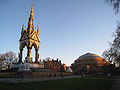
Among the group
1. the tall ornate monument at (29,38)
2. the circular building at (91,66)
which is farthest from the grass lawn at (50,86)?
the circular building at (91,66)

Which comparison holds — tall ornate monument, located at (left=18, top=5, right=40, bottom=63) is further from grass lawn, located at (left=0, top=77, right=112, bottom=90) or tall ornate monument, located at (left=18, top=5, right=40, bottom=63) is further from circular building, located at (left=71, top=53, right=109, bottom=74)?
circular building, located at (left=71, top=53, right=109, bottom=74)

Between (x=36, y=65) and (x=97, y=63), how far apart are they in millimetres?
54936

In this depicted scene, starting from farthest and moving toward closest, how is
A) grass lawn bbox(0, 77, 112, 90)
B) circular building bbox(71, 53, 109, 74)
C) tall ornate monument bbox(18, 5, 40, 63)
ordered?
circular building bbox(71, 53, 109, 74)
tall ornate monument bbox(18, 5, 40, 63)
grass lawn bbox(0, 77, 112, 90)

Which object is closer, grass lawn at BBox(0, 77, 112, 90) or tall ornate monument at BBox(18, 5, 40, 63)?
grass lawn at BBox(0, 77, 112, 90)

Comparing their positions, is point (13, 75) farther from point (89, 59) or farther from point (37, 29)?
point (89, 59)

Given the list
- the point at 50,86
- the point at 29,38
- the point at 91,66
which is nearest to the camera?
the point at 50,86

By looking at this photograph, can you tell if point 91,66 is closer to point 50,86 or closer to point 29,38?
point 29,38

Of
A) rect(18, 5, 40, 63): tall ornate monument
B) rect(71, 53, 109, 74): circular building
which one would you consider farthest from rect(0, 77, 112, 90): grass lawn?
rect(71, 53, 109, 74): circular building

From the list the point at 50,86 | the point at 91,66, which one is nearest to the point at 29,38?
the point at 50,86

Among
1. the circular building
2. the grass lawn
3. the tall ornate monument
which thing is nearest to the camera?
the grass lawn

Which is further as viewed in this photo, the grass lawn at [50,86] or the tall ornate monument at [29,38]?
the tall ornate monument at [29,38]

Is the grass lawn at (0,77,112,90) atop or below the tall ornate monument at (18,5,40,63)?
below

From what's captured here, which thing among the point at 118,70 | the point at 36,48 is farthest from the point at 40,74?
the point at 118,70

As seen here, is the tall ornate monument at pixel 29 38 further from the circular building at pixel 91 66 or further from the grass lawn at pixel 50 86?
the circular building at pixel 91 66
